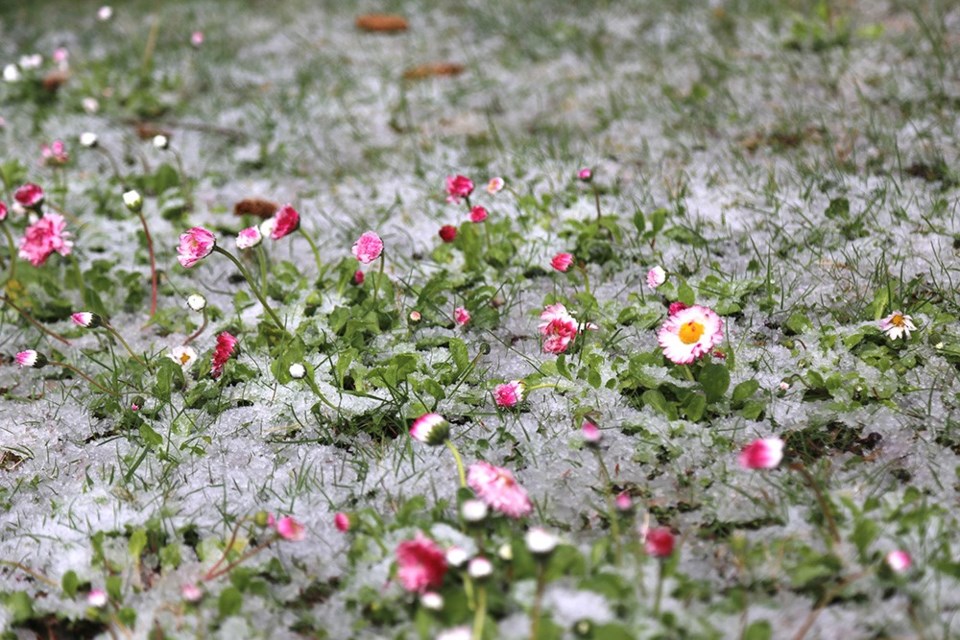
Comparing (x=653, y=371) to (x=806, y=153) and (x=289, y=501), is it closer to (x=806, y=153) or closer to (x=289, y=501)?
(x=289, y=501)

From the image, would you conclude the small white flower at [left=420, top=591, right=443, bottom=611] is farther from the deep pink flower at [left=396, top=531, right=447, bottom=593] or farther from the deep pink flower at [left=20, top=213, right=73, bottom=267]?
the deep pink flower at [left=20, top=213, right=73, bottom=267]

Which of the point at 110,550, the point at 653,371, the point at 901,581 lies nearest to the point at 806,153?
the point at 653,371

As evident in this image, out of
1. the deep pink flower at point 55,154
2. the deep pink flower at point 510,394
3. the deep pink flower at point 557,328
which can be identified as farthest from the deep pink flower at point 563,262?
the deep pink flower at point 55,154

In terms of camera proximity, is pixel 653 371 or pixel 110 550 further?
pixel 653 371

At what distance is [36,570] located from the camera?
77.3 inches

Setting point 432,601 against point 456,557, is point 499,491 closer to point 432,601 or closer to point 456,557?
point 456,557

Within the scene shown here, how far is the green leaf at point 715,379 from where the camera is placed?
7.08 feet

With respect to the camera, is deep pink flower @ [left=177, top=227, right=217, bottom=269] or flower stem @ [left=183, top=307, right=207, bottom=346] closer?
deep pink flower @ [left=177, top=227, right=217, bottom=269]

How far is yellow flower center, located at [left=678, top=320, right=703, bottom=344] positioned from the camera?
214cm

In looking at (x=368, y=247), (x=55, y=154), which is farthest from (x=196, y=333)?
(x=55, y=154)

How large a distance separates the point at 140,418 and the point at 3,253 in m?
1.36

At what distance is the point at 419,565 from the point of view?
1.68 m

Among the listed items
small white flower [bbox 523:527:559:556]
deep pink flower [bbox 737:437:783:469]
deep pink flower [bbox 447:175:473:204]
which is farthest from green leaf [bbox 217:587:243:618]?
deep pink flower [bbox 447:175:473:204]

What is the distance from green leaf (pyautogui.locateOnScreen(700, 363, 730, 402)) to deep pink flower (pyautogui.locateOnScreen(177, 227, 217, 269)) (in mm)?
1354
